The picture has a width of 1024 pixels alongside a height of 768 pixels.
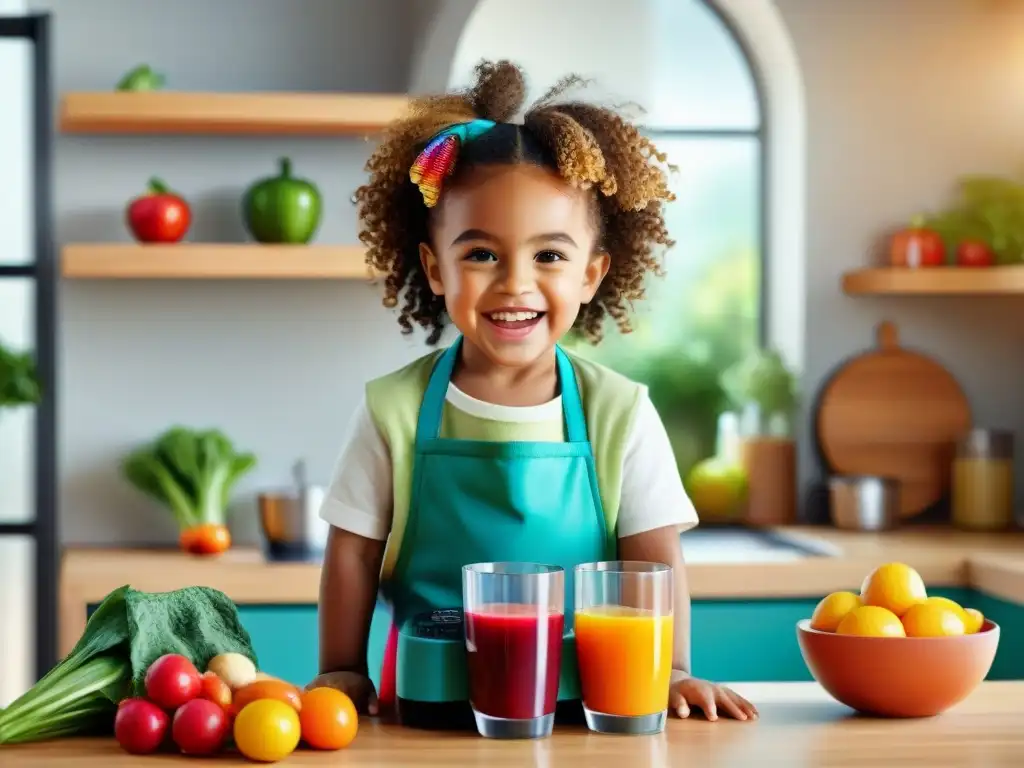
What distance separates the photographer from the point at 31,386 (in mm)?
3074

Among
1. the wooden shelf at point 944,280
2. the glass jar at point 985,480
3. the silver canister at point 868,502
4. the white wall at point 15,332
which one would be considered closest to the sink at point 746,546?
the silver canister at point 868,502

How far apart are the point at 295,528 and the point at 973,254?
1.67 m

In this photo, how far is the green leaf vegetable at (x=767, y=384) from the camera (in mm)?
3285

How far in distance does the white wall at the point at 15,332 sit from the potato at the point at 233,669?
7.44ft

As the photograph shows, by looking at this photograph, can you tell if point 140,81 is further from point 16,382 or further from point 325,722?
point 325,722

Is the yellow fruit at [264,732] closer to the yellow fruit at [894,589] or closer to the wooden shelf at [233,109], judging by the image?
the yellow fruit at [894,589]

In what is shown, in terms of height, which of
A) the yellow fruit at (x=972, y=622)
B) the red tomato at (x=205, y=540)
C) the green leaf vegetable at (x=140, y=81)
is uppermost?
the green leaf vegetable at (x=140, y=81)

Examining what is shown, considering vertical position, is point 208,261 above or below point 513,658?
above

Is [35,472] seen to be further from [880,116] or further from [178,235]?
[880,116]

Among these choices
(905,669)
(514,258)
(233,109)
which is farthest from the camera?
(233,109)

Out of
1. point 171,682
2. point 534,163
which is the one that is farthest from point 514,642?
point 534,163

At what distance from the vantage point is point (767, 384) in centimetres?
329

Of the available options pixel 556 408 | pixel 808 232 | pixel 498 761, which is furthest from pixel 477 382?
pixel 808 232

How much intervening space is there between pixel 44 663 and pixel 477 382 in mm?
2055
